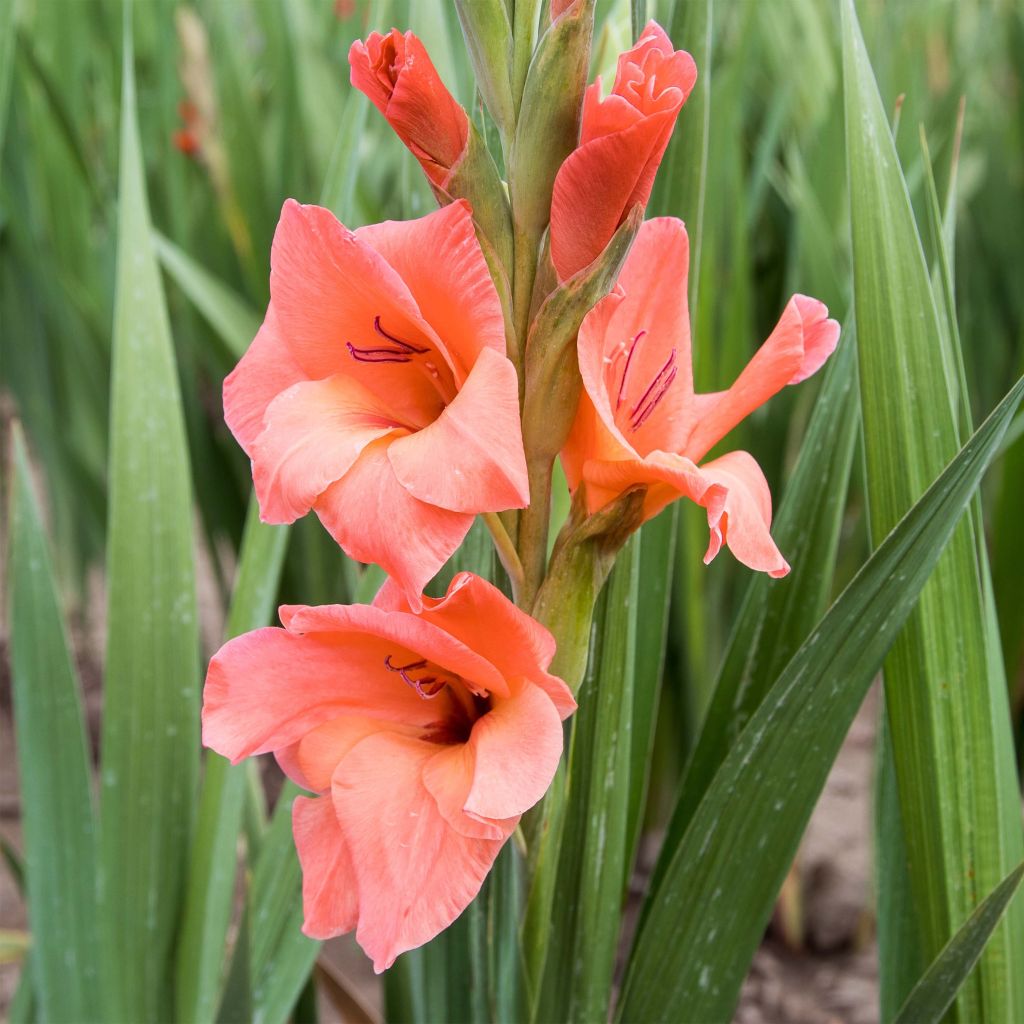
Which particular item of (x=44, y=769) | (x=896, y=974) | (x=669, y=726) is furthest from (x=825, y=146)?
(x=44, y=769)

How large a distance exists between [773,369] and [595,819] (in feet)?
0.82

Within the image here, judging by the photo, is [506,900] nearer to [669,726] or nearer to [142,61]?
[669,726]

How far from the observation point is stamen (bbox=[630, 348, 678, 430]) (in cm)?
46

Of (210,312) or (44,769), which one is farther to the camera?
(210,312)

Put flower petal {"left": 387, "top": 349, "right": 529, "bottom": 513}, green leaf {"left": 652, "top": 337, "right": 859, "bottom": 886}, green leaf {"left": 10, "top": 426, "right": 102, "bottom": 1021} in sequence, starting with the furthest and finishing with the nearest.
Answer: green leaf {"left": 10, "top": 426, "right": 102, "bottom": 1021}
green leaf {"left": 652, "top": 337, "right": 859, "bottom": 886}
flower petal {"left": 387, "top": 349, "right": 529, "bottom": 513}

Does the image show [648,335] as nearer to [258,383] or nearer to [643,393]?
[643,393]

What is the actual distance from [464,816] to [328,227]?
20 cm

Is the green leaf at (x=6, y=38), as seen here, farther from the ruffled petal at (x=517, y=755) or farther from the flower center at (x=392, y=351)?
the ruffled petal at (x=517, y=755)

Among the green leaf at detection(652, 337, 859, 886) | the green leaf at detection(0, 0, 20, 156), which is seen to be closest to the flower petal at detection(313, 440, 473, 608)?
the green leaf at detection(652, 337, 859, 886)

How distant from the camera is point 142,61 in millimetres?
1854

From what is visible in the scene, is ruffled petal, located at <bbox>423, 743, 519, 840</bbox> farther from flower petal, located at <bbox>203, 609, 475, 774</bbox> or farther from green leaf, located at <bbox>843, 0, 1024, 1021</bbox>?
green leaf, located at <bbox>843, 0, 1024, 1021</bbox>

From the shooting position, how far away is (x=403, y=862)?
38cm

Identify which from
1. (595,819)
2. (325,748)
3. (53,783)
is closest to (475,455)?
(325,748)

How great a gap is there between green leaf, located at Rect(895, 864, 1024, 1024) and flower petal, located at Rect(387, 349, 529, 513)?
1.02 ft
